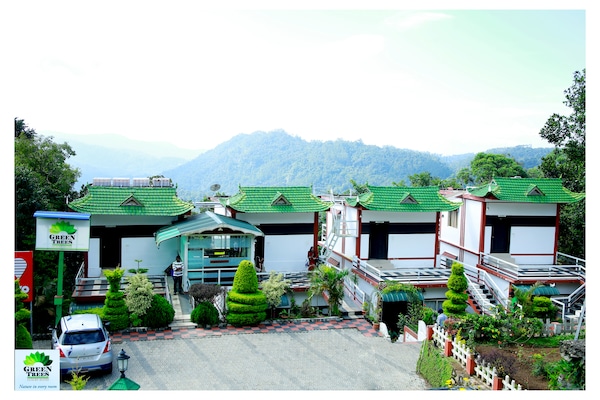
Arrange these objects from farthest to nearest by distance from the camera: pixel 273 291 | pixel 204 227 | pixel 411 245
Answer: pixel 411 245, pixel 204 227, pixel 273 291

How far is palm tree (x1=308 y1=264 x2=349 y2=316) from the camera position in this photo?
17062 millimetres

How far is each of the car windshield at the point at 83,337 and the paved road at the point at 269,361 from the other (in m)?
0.88

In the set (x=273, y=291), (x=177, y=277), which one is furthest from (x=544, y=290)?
(x=177, y=277)

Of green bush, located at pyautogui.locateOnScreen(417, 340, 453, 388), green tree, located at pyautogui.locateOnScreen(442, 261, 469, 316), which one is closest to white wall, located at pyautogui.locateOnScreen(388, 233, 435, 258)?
green tree, located at pyautogui.locateOnScreen(442, 261, 469, 316)

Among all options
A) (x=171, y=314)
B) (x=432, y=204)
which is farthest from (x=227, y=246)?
(x=432, y=204)

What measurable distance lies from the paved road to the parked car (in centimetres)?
35

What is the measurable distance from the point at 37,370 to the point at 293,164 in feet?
252

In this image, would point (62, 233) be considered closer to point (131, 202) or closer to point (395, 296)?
point (131, 202)

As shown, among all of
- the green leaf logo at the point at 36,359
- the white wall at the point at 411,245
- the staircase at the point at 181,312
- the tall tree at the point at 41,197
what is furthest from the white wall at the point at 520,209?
the green leaf logo at the point at 36,359

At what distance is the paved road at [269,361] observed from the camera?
12281 mm

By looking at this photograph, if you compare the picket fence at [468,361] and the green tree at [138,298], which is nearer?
the picket fence at [468,361]

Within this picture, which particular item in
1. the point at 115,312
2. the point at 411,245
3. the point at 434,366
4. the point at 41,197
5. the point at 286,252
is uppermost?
the point at 41,197

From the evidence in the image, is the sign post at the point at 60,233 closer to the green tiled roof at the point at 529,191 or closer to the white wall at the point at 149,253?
the white wall at the point at 149,253

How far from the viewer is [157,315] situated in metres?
15.3
